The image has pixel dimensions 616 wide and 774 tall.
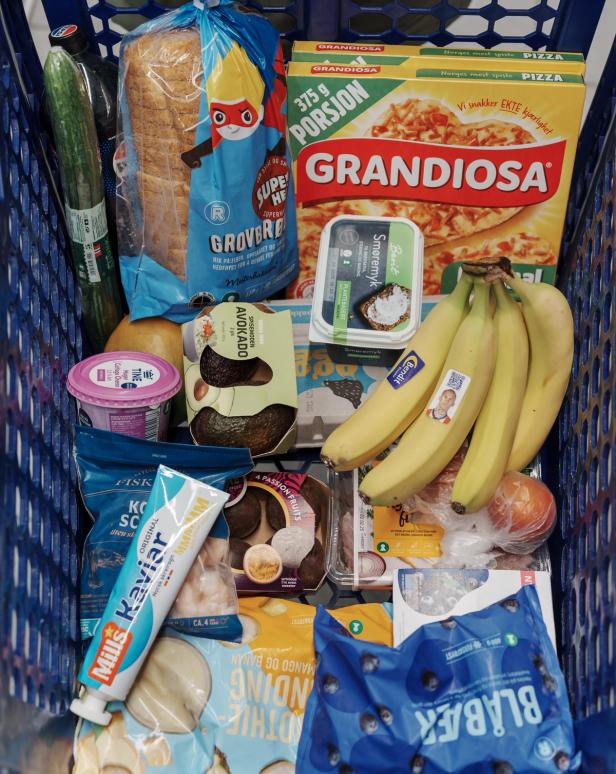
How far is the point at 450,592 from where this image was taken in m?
1.02

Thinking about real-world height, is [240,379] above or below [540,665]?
above

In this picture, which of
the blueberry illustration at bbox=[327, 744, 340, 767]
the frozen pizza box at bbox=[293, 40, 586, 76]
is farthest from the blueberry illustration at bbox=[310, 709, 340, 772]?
the frozen pizza box at bbox=[293, 40, 586, 76]

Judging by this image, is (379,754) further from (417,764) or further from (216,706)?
(216,706)

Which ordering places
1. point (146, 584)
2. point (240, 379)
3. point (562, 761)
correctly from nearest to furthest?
point (562, 761)
point (146, 584)
point (240, 379)

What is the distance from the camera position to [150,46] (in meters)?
1.02

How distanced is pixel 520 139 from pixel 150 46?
1.49ft

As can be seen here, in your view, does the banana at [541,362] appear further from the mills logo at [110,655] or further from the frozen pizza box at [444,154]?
the mills logo at [110,655]

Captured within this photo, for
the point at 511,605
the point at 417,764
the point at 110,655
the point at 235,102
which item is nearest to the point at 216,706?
the point at 110,655

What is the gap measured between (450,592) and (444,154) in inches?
20.9

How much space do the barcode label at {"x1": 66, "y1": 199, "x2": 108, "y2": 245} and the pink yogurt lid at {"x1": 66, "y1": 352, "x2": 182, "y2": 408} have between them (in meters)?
0.15

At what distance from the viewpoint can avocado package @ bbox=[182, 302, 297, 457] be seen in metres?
1.04

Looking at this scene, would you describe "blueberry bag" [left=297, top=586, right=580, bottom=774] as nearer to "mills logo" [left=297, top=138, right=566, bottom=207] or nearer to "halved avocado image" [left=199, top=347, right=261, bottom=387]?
"halved avocado image" [left=199, top=347, right=261, bottom=387]

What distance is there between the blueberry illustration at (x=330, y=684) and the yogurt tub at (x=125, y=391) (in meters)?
0.33

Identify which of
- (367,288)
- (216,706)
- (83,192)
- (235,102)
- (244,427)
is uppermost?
(235,102)
